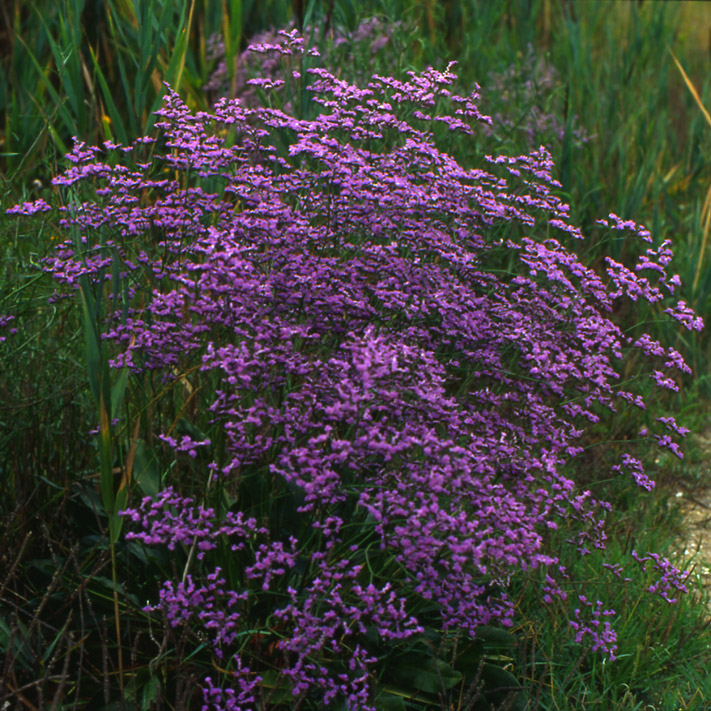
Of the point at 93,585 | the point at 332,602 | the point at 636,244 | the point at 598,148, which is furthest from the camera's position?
→ the point at 598,148

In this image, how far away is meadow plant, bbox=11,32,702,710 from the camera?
1.76 metres

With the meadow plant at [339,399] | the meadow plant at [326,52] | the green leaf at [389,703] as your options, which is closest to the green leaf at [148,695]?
the meadow plant at [339,399]

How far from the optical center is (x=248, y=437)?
1976 mm

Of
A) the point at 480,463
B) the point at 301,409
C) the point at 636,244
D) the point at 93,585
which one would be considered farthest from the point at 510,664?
the point at 636,244

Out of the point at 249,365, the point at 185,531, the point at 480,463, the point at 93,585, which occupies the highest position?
the point at 249,365

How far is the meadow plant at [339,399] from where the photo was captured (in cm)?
176

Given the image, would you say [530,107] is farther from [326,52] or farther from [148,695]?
[148,695]

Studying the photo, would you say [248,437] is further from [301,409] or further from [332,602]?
[332,602]

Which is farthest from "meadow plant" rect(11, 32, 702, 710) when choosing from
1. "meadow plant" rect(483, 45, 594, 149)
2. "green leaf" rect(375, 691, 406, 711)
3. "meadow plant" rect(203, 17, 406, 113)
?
"meadow plant" rect(483, 45, 594, 149)

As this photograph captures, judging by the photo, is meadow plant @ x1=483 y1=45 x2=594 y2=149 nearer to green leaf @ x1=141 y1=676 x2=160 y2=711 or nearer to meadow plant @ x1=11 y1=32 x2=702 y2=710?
meadow plant @ x1=11 y1=32 x2=702 y2=710

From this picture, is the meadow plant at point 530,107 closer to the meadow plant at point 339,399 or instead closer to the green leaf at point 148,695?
the meadow plant at point 339,399

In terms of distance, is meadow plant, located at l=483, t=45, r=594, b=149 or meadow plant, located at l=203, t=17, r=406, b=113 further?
meadow plant, located at l=483, t=45, r=594, b=149

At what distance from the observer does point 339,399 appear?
1.83 metres

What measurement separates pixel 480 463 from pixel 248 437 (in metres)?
0.51
